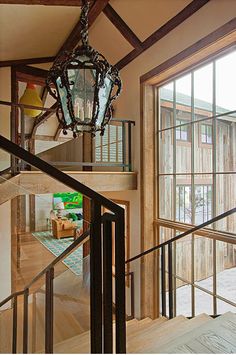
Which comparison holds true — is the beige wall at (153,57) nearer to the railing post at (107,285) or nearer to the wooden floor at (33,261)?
the wooden floor at (33,261)

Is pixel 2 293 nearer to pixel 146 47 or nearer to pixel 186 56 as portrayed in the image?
pixel 186 56

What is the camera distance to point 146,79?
140 inches

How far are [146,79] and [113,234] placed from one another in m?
3.13

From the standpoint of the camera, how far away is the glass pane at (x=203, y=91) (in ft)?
9.46

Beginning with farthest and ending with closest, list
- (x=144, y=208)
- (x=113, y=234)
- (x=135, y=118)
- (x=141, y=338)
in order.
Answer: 1. (x=135, y=118)
2. (x=144, y=208)
3. (x=141, y=338)
4. (x=113, y=234)

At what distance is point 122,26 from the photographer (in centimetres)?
346

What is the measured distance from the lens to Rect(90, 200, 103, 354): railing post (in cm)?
85

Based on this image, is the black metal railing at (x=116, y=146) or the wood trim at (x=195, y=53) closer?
the wood trim at (x=195, y=53)

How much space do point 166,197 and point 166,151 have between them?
2.11ft

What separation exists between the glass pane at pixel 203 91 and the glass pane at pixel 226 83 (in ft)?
0.31

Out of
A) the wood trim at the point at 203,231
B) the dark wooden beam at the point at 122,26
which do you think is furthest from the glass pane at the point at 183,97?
the wood trim at the point at 203,231

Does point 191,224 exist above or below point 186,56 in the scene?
below

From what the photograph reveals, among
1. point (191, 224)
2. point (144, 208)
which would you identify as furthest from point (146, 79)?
point (191, 224)

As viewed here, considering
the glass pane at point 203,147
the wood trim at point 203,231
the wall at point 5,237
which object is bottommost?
the wall at point 5,237
